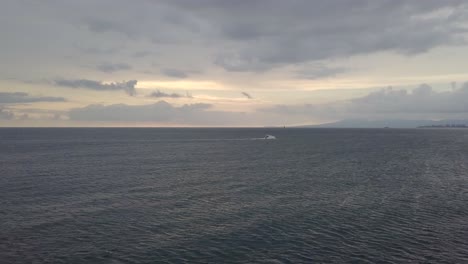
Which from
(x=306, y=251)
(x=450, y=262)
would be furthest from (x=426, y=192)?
(x=306, y=251)

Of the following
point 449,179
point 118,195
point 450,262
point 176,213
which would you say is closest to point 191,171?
point 118,195

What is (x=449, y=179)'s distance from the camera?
92.9 m

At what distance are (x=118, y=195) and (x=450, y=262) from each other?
A: 56.3 m

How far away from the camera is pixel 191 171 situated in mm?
108500

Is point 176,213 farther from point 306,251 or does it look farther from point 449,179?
point 449,179

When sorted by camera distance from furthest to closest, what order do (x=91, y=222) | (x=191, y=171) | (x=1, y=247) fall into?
(x=191, y=171) < (x=91, y=222) < (x=1, y=247)

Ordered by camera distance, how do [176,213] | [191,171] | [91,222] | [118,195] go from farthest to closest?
1. [191,171]
2. [118,195]
3. [176,213]
4. [91,222]

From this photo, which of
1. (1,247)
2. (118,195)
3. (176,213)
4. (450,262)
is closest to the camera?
(450,262)

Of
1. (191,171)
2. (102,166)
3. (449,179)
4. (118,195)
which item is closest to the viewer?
Answer: (118,195)

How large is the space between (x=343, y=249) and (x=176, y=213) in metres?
26.7

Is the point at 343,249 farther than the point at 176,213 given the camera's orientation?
No

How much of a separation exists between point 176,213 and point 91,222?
12.6m

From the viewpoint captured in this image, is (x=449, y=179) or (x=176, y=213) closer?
(x=176, y=213)

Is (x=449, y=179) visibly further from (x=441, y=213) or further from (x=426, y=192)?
(x=441, y=213)
